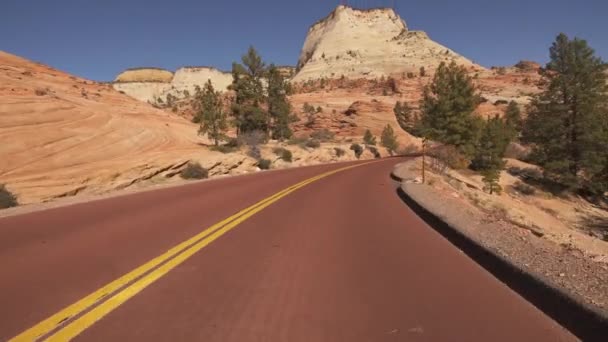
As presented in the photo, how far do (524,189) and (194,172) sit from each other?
2575 centimetres

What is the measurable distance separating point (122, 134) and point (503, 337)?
73.1ft

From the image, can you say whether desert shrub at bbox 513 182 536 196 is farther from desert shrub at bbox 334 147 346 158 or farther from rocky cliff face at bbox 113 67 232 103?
rocky cliff face at bbox 113 67 232 103

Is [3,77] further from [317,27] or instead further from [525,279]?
[317,27]

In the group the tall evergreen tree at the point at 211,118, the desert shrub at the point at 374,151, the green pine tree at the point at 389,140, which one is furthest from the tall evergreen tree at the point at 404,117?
the tall evergreen tree at the point at 211,118

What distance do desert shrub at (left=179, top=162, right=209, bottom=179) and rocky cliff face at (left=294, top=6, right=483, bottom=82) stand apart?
83204 mm

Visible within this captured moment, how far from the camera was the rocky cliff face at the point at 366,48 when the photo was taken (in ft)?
344

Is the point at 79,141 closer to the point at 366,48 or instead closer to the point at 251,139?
the point at 251,139

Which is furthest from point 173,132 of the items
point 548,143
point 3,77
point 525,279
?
point 548,143

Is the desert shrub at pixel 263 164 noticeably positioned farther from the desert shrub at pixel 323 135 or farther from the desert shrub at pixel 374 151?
the desert shrub at pixel 323 135

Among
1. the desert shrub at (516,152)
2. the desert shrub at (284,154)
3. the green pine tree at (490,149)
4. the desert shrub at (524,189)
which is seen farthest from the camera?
the desert shrub at (516,152)

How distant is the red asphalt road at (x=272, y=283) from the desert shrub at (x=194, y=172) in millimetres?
12339

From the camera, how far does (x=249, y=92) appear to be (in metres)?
36.2

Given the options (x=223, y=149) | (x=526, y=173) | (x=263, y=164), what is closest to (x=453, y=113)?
(x=526, y=173)

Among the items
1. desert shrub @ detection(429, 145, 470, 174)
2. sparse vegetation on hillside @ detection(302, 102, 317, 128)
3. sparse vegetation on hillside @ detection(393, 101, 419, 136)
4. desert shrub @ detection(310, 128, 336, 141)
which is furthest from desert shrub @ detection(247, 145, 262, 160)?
sparse vegetation on hillside @ detection(393, 101, 419, 136)
